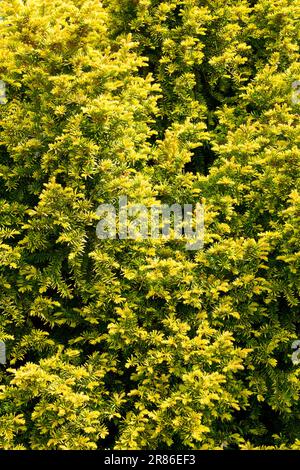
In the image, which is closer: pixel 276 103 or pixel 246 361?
pixel 246 361

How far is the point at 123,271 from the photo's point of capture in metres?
3.25

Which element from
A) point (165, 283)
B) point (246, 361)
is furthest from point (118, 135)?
point (246, 361)

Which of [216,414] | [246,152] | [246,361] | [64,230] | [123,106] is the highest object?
[123,106]

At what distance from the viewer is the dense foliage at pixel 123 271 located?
122 inches

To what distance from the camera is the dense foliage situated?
122 inches

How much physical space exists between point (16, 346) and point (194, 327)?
1069mm

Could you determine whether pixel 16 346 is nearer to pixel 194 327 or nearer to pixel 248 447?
pixel 194 327

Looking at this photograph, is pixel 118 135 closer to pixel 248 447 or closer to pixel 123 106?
pixel 123 106

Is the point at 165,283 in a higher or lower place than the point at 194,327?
higher
